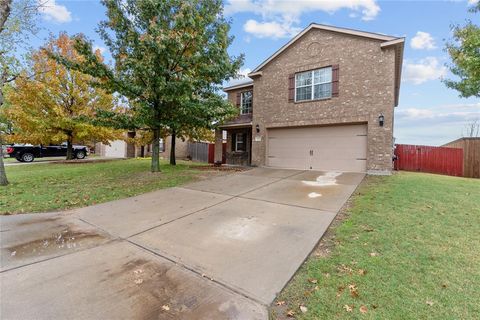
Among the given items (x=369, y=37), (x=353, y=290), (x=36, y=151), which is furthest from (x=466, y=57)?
(x=36, y=151)

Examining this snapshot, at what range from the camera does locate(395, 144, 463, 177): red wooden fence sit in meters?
12.3

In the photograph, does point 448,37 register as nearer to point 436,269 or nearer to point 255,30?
point 255,30

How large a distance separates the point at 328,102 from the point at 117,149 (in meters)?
22.6

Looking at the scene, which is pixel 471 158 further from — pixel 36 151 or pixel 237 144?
pixel 36 151

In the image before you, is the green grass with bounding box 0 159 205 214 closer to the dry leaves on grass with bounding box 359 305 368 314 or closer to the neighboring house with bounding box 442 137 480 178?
the dry leaves on grass with bounding box 359 305 368 314

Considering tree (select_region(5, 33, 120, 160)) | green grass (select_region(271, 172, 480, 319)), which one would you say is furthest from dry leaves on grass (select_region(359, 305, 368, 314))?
tree (select_region(5, 33, 120, 160))

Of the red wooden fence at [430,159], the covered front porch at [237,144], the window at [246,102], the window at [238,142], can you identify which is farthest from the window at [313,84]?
the red wooden fence at [430,159]

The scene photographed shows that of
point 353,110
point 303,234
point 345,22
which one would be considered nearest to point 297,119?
point 353,110

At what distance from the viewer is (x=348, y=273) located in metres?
2.92

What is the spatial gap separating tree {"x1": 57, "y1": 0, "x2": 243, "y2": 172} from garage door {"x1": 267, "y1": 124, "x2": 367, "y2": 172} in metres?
3.97

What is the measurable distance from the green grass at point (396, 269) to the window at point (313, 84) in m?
7.66

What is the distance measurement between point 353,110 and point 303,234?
27.9 feet

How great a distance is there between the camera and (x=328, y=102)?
37.1 ft

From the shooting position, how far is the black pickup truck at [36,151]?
18922mm
